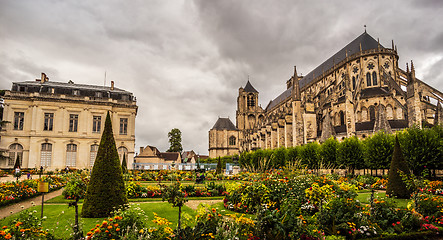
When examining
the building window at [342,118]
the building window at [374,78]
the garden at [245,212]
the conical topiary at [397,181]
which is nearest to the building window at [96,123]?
the garden at [245,212]

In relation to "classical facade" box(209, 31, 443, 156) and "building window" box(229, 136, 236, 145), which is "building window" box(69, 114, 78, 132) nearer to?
"classical facade" box(209, 31, 443, 156)

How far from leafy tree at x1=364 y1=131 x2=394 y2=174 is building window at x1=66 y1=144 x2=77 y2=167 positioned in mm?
34034

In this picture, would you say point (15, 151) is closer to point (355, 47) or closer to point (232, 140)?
point (232, 140)

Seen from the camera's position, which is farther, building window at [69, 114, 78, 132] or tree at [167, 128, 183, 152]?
tree at [167, 128, 183, 152]

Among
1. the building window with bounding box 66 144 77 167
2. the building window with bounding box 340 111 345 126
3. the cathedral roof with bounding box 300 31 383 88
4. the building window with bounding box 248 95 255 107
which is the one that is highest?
the cathedral roof with bounding box 300 31 383 88

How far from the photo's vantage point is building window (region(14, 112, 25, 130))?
34.5 m

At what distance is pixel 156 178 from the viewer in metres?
23.2

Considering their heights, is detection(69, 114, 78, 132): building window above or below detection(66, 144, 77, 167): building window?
above

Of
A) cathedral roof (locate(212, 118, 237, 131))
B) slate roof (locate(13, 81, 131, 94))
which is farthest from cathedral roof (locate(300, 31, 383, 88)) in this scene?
slate roof (locate(13, 81, 131, 94))

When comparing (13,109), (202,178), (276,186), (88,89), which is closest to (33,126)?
(13,109)

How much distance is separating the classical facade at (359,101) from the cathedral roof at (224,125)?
23.2 m

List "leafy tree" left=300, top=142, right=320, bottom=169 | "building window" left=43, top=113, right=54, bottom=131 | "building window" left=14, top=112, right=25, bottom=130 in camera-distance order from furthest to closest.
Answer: "building window" left=43, top=113, right=54, bottom=131
"building window" left=14, top=112, right=25, bottom=130
"leafy tree" left=300, top=142, right=320, bottom=169

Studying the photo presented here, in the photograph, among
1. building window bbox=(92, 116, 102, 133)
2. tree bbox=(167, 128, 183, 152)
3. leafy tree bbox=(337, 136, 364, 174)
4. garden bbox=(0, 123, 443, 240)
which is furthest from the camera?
tree bbox=(167, 128, 183, 152)

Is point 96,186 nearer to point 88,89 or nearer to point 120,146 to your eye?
Result: point 120,146
